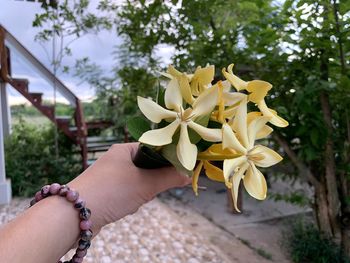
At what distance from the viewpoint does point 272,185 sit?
14.3 ft

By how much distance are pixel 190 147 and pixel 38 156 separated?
170 inches

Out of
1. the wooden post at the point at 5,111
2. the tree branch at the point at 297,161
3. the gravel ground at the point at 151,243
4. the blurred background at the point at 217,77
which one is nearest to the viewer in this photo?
the blurred background at the point at 217,77

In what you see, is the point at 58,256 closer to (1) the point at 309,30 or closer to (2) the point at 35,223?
(2) the point at 35,223

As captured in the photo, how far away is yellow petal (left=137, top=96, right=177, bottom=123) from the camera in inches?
19.8

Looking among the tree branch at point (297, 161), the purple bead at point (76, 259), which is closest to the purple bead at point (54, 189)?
the purple bead at point (76, 259)

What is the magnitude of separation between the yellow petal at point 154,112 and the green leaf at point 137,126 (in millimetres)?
54

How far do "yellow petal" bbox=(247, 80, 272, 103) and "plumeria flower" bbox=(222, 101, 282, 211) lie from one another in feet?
0.14

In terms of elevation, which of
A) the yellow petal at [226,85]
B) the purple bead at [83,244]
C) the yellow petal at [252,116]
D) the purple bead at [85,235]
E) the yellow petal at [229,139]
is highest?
Result: the yellow petal at [226,85]

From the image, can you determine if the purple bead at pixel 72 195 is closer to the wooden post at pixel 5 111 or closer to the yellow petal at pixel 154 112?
the yellow petal at pixel 154 112

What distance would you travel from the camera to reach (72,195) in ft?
1.90

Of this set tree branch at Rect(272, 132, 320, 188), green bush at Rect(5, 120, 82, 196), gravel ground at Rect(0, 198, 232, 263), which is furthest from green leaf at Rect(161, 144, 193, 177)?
green bush at Rect(5, 120, 82, 196)

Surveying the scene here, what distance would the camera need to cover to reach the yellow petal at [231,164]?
1.57ft

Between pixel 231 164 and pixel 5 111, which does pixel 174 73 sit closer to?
pixel 231 164

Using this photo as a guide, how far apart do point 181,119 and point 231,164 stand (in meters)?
0.10
